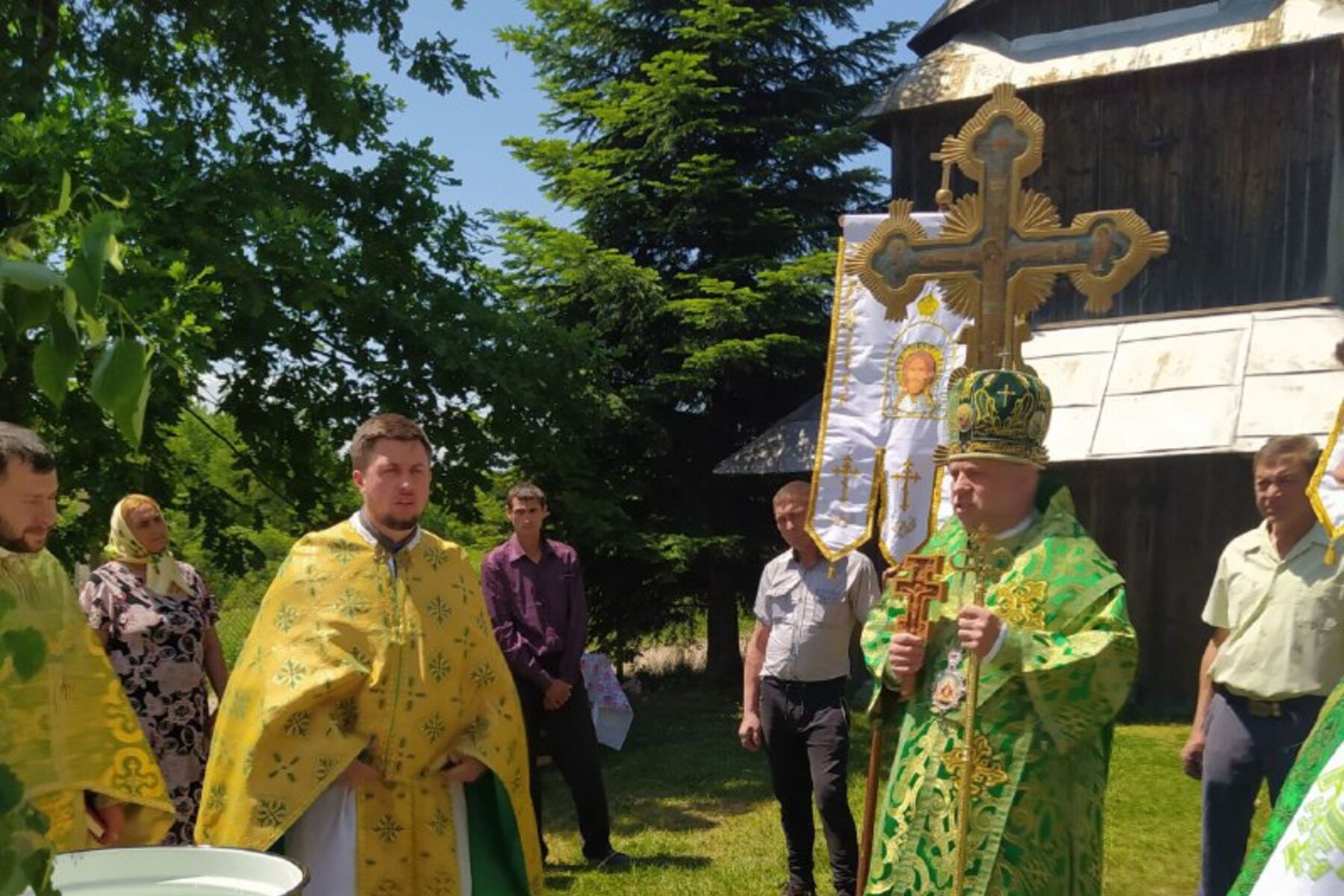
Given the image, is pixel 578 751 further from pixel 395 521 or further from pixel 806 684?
pixel 395 521

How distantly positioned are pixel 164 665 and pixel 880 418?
3.57 metres

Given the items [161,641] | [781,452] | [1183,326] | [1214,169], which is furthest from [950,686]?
[1214,169]

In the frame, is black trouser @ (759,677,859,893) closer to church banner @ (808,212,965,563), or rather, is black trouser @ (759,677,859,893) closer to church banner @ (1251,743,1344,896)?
church banner @ (808,212,965,563)

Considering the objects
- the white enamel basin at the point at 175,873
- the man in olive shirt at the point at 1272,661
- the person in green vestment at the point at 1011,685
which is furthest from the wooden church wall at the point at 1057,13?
the white enamel basin at the point at 175,873

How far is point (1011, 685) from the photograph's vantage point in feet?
10.7

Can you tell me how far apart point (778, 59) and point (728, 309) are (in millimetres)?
3073

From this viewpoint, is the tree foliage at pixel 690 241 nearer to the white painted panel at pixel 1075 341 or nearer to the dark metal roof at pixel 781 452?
the dark metal roof at pixel 781 452

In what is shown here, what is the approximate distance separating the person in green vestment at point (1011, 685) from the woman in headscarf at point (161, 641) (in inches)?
133

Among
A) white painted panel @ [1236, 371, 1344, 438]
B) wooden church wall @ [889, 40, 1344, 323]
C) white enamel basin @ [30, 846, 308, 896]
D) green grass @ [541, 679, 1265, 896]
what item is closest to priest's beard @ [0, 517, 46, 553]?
white enamel basin @ [30, 846, 308, 896]

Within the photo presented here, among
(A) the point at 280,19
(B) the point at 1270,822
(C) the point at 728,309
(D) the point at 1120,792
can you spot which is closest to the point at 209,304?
(A) the point at 280,19

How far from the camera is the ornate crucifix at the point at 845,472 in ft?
19.9

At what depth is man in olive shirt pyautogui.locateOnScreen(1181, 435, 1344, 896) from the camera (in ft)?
15.0

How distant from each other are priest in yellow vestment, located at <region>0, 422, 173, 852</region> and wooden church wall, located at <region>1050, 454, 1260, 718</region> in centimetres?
898

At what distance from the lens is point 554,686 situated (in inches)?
260
